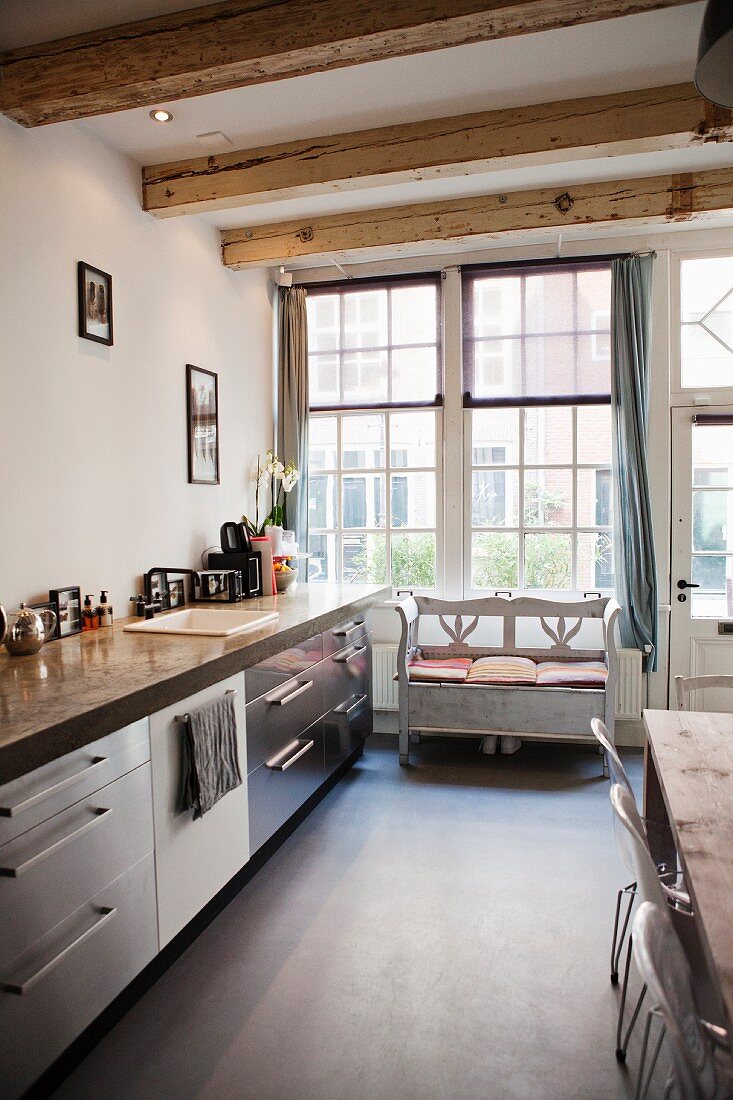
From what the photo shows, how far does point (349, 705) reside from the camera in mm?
3969

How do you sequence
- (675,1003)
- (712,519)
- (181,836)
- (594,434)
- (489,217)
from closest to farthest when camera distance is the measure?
(675,1003)
(181,836)
(489,217)
(712,519)
(594,434)

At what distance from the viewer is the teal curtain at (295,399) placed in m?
4.82

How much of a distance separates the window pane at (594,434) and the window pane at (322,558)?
1.69m

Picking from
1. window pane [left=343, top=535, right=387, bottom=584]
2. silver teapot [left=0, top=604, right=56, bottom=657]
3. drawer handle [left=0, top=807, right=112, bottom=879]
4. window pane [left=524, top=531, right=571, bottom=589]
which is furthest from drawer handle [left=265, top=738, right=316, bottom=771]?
window pane [left=524, top=531, right=571, bottom=589]

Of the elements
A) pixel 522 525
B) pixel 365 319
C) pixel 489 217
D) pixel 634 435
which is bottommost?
pixel 522 525

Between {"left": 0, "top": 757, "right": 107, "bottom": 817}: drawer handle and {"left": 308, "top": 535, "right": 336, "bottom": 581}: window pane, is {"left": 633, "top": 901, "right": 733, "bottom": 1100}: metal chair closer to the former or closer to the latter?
{"left": 0, "top": 757, "right": 107, "bottom": 817}: drawer handle

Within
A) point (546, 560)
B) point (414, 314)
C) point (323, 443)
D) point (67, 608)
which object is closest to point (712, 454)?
point (546, 560)

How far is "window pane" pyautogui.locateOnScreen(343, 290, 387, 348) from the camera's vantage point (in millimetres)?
4836

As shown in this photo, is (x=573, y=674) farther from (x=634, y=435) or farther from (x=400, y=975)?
(x=400, y=975)

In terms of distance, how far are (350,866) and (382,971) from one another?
0.70 metres

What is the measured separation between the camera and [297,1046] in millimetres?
1973

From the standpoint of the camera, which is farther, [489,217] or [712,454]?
[712,454]

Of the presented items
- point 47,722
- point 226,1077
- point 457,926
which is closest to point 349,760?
point 457,926

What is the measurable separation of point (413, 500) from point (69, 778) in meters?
3.38
